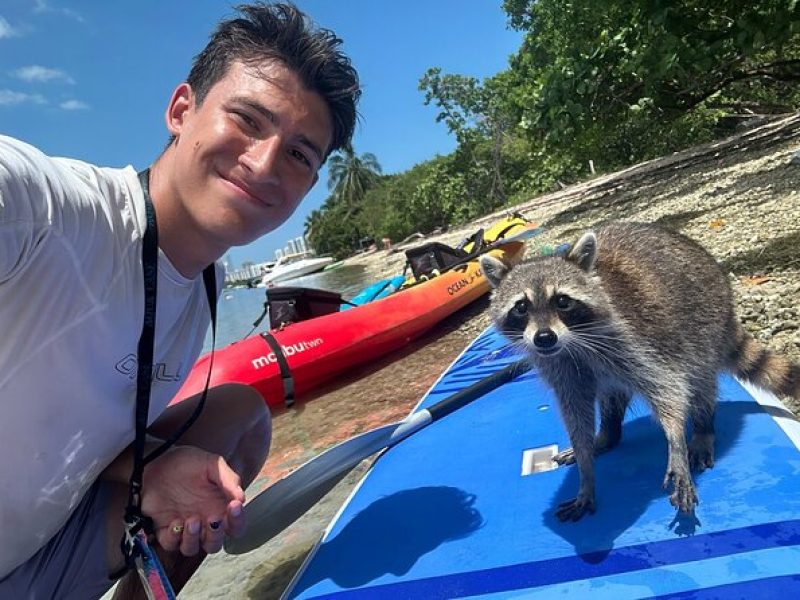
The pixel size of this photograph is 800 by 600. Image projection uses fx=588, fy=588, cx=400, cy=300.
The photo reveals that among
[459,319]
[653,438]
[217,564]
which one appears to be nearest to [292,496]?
[217,564]

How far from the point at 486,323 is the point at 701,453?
21.7 ft

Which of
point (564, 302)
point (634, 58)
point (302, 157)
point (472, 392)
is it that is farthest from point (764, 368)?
point (634, 58)

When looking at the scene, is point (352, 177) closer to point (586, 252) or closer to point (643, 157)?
point (643, 157)

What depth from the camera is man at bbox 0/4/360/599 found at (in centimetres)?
186

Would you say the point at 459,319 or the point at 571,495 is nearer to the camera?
the point at 571,495


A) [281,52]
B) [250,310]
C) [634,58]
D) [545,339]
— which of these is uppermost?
[634,58]

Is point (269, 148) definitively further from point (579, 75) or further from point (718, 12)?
point (579, 75)

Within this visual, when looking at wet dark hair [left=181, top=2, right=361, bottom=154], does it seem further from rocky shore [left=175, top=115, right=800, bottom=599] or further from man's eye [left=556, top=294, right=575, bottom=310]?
rocky shore [left=175, top=115, right=800, bottom=599]

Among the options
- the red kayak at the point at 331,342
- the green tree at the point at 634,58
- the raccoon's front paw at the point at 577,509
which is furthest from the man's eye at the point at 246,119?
the green tree at the point at 634,58

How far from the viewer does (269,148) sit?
2.30 m

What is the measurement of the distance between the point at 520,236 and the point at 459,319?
505cm

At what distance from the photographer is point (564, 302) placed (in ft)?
8.36

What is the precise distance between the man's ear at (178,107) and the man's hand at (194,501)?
138 cm

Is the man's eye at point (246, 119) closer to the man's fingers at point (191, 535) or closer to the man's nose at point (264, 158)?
the man's nose at point (264, 158)
